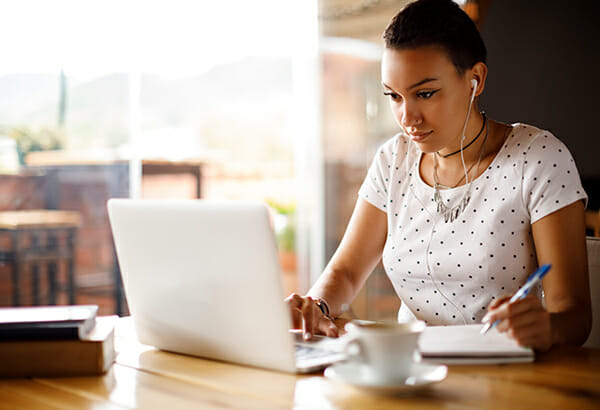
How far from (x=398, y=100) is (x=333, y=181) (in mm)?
2748

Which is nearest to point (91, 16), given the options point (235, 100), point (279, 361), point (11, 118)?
point (11, 118)

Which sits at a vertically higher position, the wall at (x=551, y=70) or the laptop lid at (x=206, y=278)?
the wall at (x=551, y=70)

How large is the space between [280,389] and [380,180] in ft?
2.81

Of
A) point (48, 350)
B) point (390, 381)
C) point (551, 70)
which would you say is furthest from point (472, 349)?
point (551, 70)

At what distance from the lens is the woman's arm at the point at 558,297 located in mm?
980

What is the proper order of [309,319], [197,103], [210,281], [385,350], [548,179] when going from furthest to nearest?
[197,103]
[548,179]
[309,319]
[210,281]
[385,350]

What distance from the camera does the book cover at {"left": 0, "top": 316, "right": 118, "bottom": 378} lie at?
3.11ft

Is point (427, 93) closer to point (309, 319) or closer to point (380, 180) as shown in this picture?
point (380, 180)

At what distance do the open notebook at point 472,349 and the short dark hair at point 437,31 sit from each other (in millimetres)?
598

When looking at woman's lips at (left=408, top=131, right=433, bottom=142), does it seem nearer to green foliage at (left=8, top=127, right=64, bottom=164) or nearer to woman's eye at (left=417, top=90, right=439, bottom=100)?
woman's eye at (left=417, top=90, right=439, bottom=100)

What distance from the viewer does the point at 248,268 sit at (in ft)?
2.83

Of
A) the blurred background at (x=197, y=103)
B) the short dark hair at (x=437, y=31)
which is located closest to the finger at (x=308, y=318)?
the short dark hair at (x=437, y=31)

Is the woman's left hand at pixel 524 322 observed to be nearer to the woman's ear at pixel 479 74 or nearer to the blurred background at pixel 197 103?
the woman's ear at pixel 479 74

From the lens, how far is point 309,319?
1.11 meters
